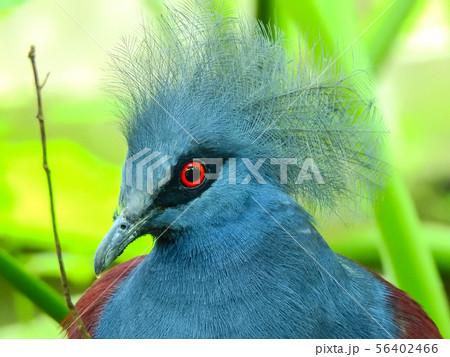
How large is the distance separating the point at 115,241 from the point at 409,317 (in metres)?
0.97

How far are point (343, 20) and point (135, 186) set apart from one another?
2.79 feet

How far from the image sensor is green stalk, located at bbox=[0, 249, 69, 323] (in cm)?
164

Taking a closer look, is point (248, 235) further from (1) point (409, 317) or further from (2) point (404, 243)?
(1) point (409, 317)

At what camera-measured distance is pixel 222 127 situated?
162cm

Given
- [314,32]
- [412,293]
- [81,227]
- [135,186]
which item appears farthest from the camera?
[81,227]

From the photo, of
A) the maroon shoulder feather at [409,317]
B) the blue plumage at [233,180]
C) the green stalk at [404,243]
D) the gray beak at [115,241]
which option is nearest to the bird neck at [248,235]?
the blue plumage at [233,180]

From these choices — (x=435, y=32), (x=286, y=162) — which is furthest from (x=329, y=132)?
(x=435, y=32)

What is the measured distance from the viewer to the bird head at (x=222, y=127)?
5.22 feet

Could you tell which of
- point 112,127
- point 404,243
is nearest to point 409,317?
point 404,243

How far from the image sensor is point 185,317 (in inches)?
65.1

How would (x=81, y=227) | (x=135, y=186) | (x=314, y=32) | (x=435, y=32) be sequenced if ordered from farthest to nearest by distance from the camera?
(x=435, y=32)
(x=81, y=227)
(x=314, y=32)
(x=135, y=186)

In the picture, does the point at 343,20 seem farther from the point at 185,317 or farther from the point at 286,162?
the point at 185,317

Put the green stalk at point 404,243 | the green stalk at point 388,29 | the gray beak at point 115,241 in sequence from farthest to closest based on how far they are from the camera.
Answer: the green stalk at point 388,29
the green stalk at point 404,243
the gray beak at point 115,241

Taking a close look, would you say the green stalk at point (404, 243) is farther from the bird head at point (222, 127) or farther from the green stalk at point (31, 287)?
the green stalk at point (31, 287)
